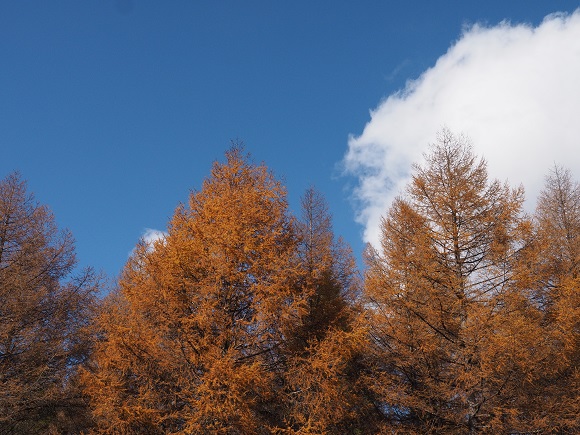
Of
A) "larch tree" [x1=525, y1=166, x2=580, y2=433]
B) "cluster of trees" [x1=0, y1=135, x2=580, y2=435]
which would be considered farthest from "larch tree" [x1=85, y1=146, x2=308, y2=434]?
"larch tree" [x1=525, y1=166, x2=580, y2=433]

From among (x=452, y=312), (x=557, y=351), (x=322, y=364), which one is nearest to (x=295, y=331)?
(x=322, y=364)

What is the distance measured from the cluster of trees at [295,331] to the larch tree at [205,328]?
0.04 m

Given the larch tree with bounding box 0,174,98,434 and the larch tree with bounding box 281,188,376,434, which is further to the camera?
the larch tree with bounding box 0,174,98,434

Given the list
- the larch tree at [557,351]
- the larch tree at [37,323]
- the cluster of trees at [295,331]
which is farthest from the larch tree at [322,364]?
the larch tree at [37,323]

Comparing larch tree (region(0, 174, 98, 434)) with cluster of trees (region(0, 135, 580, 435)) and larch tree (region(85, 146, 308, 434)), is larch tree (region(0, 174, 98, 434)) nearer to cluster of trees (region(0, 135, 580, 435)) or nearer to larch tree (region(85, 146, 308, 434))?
cluster of trees (region(0, 135, 580, 435))

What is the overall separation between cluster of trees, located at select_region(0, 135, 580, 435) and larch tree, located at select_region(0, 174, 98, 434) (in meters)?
0.05

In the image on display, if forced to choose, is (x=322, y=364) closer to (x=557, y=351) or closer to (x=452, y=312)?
(x=452, y=312)

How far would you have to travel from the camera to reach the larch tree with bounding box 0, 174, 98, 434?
10.8 meters

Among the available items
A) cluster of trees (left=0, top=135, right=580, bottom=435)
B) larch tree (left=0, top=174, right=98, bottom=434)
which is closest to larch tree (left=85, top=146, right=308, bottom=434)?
cluster of trees (left=0, top=135, right=580, bottom=435)

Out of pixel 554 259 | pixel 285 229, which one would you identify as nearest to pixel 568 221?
pixel 554 259

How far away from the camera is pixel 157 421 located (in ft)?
27.9

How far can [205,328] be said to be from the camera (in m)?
9.03

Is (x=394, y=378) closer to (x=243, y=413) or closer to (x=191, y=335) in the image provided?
(x=243, y=413)

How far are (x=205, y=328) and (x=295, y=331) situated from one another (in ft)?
6.43
